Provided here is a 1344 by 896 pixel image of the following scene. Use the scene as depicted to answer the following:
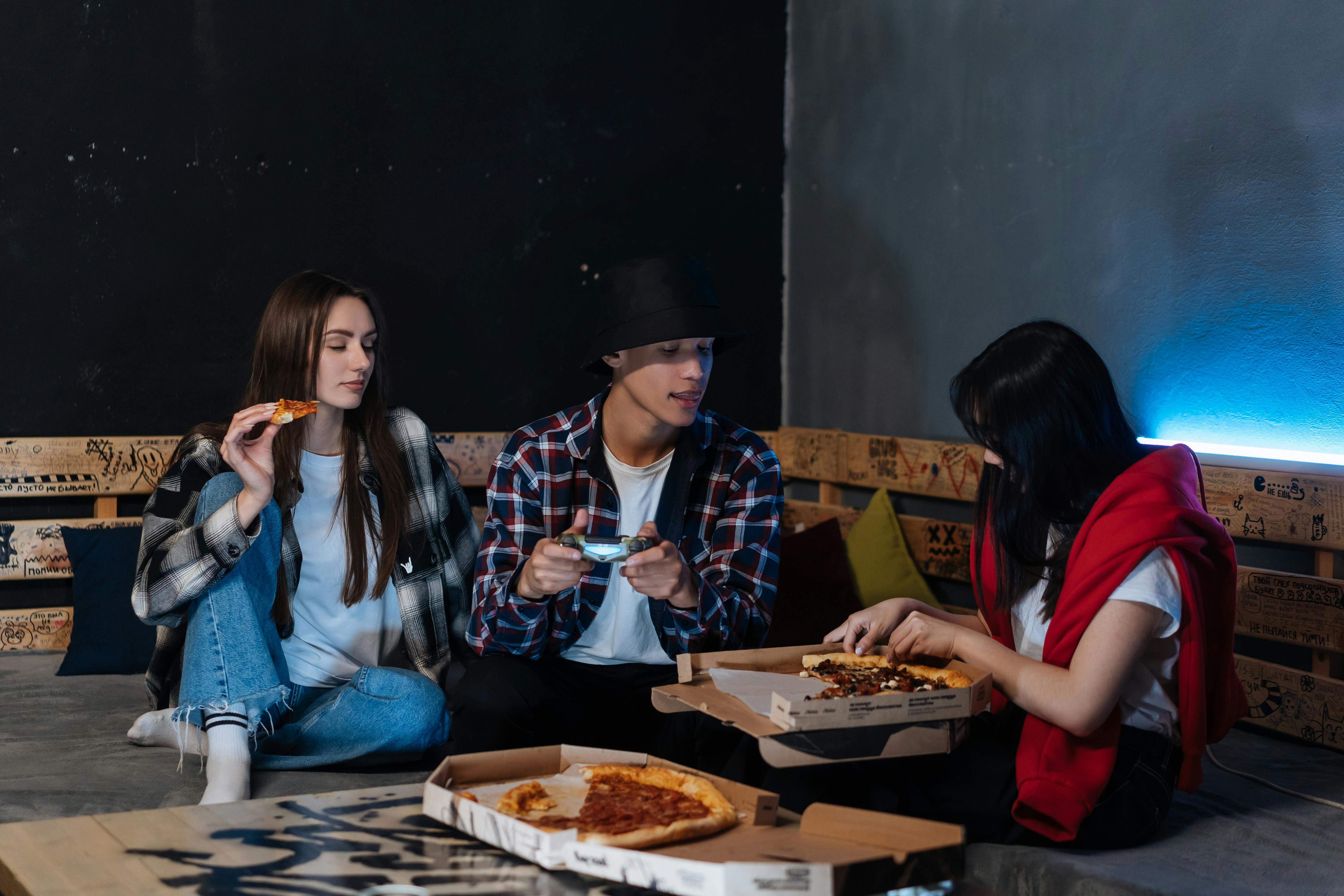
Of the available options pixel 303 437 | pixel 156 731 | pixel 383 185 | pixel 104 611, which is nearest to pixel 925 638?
pixel 303 437

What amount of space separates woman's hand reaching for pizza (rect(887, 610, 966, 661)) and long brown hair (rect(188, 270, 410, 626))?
3.89 feet

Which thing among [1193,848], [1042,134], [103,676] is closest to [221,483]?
[103,676]

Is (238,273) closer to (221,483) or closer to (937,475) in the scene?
(221,483)

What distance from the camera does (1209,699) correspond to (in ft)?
6.05

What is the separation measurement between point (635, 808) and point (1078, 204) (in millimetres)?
2366

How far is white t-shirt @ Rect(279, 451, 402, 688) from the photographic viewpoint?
2.50 m

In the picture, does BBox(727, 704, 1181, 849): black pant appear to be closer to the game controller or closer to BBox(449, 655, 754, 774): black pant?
BBox(449, 655, 754, 774): black pant

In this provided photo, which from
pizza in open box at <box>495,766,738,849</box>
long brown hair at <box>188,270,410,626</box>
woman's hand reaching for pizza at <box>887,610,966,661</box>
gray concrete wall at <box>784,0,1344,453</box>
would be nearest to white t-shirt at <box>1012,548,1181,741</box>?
woman's hand reaching for pizza at <box>887,610,966,661</box>

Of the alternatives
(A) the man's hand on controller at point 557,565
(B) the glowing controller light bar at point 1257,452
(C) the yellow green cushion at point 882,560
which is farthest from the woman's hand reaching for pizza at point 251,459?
(B) the glowing controller light bar at point 1257,452

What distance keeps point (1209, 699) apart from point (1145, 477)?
1.30 feet

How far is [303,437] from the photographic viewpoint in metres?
2.58

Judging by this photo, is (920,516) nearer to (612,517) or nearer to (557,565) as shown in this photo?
(612,517)

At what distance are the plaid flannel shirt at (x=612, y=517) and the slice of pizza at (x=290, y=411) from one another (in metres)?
0.41

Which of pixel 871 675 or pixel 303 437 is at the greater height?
pixel 303 437
